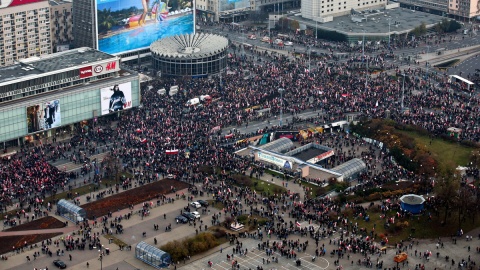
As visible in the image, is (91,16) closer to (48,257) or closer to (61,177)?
(61,177)

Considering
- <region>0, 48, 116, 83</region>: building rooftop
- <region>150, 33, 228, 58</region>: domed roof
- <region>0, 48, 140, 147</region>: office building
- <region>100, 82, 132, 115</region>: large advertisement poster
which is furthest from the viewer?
<region>150, 33, 228, 58</region>: domed roof

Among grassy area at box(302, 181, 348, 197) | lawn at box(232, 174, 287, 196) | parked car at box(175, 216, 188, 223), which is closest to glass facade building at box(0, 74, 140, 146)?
lawn at box(232, 174, 287, 196)

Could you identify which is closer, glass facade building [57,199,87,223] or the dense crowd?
glass facade building [57,199,87,223]

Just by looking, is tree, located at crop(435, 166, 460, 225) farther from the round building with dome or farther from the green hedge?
the round building with dome

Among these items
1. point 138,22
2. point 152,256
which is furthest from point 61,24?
point 152,256

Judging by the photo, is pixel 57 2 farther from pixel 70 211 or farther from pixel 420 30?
pixel 70 211

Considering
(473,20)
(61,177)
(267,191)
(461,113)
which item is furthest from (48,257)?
(473,20)
